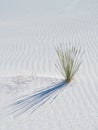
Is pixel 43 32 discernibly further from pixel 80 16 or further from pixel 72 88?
pixel 72 88

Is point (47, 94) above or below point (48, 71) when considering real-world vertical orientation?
below

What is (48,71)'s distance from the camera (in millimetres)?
6617

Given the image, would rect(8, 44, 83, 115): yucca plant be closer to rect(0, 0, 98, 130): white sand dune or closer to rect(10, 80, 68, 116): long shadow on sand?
rect(10, 80, 68, 116): long shadow on sand

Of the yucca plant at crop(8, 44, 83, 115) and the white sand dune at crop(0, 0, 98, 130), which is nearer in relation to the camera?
the white sand dune at crop(0, 0, 98, 130)

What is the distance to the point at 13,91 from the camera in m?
5.48

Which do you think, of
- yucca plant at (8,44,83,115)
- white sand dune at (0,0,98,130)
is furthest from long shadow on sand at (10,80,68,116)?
white sand dune at (0,0,98,130)

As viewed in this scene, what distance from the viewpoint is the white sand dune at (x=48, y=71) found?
4438 millimetres

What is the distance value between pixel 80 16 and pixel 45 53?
5275 mm

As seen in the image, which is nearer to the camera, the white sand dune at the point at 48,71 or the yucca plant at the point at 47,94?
the white sand dune at the point at 48,71

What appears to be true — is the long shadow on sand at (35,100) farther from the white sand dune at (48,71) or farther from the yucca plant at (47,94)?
the white sand dune at (48,71)

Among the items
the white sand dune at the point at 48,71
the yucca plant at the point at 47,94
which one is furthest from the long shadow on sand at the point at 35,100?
the white sand dune at the point at 48,71

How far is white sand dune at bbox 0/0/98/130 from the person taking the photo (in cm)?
Answer: 444

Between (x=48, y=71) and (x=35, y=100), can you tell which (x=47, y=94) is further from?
(x=48, y=71)

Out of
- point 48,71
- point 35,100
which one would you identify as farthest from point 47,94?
point 48,71
